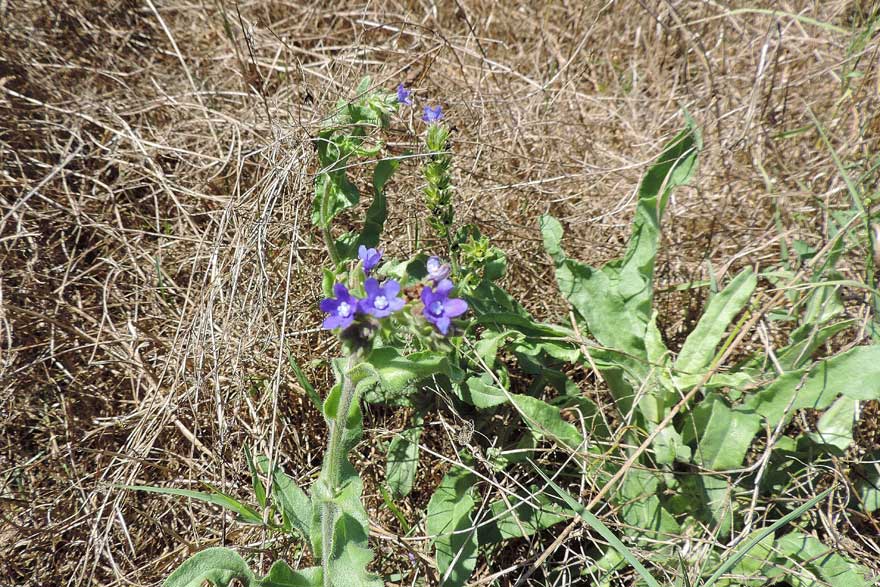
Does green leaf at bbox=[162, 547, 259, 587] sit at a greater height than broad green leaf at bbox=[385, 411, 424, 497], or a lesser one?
greater

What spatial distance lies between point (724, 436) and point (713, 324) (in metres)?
0.48

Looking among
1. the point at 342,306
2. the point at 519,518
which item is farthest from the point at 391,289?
the point at 519,518

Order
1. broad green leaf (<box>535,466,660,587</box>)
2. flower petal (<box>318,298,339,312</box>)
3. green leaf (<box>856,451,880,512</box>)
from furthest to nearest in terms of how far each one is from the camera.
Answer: green leaf (<box>856,451,880,512</box>) → broad green leaf (<box>535,466,660,587</box>) → flower petal (<box>318,298,339,312</box>)

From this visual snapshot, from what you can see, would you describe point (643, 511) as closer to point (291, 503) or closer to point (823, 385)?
point (823, 385)

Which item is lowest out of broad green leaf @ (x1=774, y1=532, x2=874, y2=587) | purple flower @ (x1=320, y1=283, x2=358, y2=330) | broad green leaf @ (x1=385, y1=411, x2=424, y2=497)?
broad green leaf @ (x1=385, y1=411, x2=424, y2=497)

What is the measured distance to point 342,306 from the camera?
215cm

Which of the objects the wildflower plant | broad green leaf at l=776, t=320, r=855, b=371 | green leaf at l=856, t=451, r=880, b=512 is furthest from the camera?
green leaf at l=856, t=451, r=880, b=512

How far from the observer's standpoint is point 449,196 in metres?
2.99

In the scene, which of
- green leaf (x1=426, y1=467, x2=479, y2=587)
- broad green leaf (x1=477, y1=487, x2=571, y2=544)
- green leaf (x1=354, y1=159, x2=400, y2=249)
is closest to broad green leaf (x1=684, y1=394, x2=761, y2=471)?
broad green leaf (x1=477, y1=487, x2=571, y2=544)

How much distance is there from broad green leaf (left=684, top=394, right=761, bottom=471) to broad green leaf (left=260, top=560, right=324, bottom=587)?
1.61m

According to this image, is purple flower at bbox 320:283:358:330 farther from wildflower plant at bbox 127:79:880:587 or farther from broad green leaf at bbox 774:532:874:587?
broad green leaf at bbox 774:532:874:587

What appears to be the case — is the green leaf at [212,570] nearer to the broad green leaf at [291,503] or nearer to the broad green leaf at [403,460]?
the broad green leaf at [291,503]

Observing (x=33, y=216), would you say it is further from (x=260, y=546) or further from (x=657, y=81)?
(x=657, y=81)

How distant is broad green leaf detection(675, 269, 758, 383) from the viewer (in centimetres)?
301
